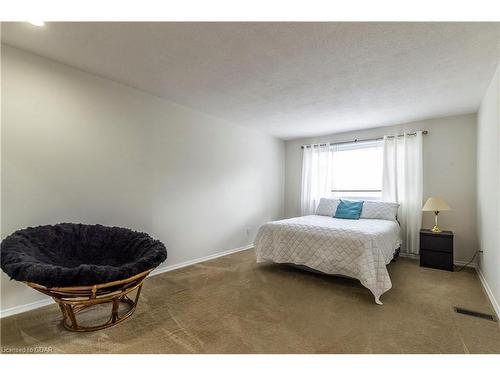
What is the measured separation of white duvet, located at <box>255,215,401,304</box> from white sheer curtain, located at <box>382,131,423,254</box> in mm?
602

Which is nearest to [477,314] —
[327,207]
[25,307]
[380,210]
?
[380,210]

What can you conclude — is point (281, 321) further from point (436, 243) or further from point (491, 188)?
point (436, 243)

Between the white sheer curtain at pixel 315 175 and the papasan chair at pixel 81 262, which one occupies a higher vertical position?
the white sheer curtain at pixel 315 175

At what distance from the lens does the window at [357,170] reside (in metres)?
4.61

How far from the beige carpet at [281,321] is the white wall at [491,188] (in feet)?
0.83

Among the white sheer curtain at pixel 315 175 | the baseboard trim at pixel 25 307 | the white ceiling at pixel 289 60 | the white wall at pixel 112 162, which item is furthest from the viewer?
the white sheer curtain at pixel 315 175

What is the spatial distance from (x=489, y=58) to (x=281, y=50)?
73.7 inches

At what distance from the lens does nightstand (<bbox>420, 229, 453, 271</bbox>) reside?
11.3 ft

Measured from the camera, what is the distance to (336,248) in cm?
287

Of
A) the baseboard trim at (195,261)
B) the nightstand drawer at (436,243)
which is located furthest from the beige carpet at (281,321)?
the nightstand drawer at (436,243)

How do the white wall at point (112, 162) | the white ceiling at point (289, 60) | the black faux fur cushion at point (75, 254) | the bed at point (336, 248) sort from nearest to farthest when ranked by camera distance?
the black faux fur cushion at point (75, 254) < the white ceiling at point (289, 60) < the white wall at point (112, 162) < the bed at point (336, 248)

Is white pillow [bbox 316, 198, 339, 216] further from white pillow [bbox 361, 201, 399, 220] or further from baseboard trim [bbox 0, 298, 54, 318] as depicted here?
baseboard trim [bbox 0, 298, 54, 318]

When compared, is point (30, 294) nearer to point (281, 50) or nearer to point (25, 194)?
point (25, 194)

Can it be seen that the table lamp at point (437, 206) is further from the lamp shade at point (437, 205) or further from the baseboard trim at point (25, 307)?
the baseboard trim at point (25, 307)
